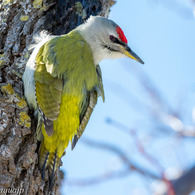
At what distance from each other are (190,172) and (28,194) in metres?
1.39

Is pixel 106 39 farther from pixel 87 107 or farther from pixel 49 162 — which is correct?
pixel 49 162

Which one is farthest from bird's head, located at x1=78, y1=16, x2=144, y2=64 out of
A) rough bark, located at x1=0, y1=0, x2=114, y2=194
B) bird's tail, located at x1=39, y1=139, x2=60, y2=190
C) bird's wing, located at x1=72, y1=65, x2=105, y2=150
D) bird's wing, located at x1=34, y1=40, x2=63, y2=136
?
bird's tail, located at x1=39, y1=139, x2=60, y2=190

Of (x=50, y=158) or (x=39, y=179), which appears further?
(x=50, y=158)

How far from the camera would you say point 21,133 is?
288 centimetres

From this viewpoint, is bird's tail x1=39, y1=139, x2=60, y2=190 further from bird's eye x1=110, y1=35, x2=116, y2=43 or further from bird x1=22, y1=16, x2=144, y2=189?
bird's eye x1=110, y1=35, x2=116, y2=43

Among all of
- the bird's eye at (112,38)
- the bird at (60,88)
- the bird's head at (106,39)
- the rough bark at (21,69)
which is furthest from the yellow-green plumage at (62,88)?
the bird's eye at (112,38)

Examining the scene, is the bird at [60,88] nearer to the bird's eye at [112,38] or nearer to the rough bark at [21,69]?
the rough bark at [21,69]

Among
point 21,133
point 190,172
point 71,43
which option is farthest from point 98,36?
point 190,172

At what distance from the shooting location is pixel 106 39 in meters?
3.99

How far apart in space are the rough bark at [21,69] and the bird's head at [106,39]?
0.24 meters

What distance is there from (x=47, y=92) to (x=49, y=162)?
0.65 metres

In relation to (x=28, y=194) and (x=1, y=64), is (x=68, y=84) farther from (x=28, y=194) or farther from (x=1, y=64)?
(x=28, y=194)

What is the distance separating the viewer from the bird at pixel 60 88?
304cm

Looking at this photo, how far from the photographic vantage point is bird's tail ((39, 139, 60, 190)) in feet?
9.50
